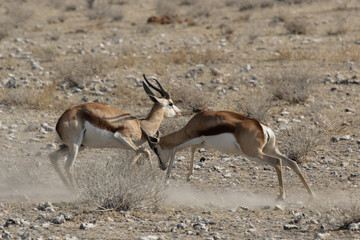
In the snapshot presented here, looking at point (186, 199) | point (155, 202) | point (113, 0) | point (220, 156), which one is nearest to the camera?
point (155, 202)

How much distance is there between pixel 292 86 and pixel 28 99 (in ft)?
17.2

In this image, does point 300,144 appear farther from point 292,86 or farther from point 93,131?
point 93,131

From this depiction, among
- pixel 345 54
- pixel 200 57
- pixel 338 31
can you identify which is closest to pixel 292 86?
pixel 200 57

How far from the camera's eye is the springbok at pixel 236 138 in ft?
21.4

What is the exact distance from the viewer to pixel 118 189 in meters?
5.94

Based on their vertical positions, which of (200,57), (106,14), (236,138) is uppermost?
(236,138)

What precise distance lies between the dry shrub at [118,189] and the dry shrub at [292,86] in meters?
4.95

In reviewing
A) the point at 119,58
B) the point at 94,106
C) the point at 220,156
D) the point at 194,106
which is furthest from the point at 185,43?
the point at 94,106

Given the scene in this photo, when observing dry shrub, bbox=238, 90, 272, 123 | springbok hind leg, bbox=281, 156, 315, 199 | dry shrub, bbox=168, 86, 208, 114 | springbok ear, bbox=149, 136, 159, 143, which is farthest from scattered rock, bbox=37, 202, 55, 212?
dry shrub, bbox=168, 86, 208, 114

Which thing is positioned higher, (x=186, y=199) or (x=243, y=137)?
(x=243, y=137)

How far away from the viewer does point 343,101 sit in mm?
10656

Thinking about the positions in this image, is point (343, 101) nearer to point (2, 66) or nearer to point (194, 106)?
point (194, 106)

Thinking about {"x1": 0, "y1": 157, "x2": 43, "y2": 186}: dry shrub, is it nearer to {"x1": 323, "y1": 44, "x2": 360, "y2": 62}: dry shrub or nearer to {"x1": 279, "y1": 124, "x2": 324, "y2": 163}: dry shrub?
{"x1": 279, "y1": 124, "x2": 324, "y2": 163}: dry shrub

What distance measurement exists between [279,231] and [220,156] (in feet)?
9.60
